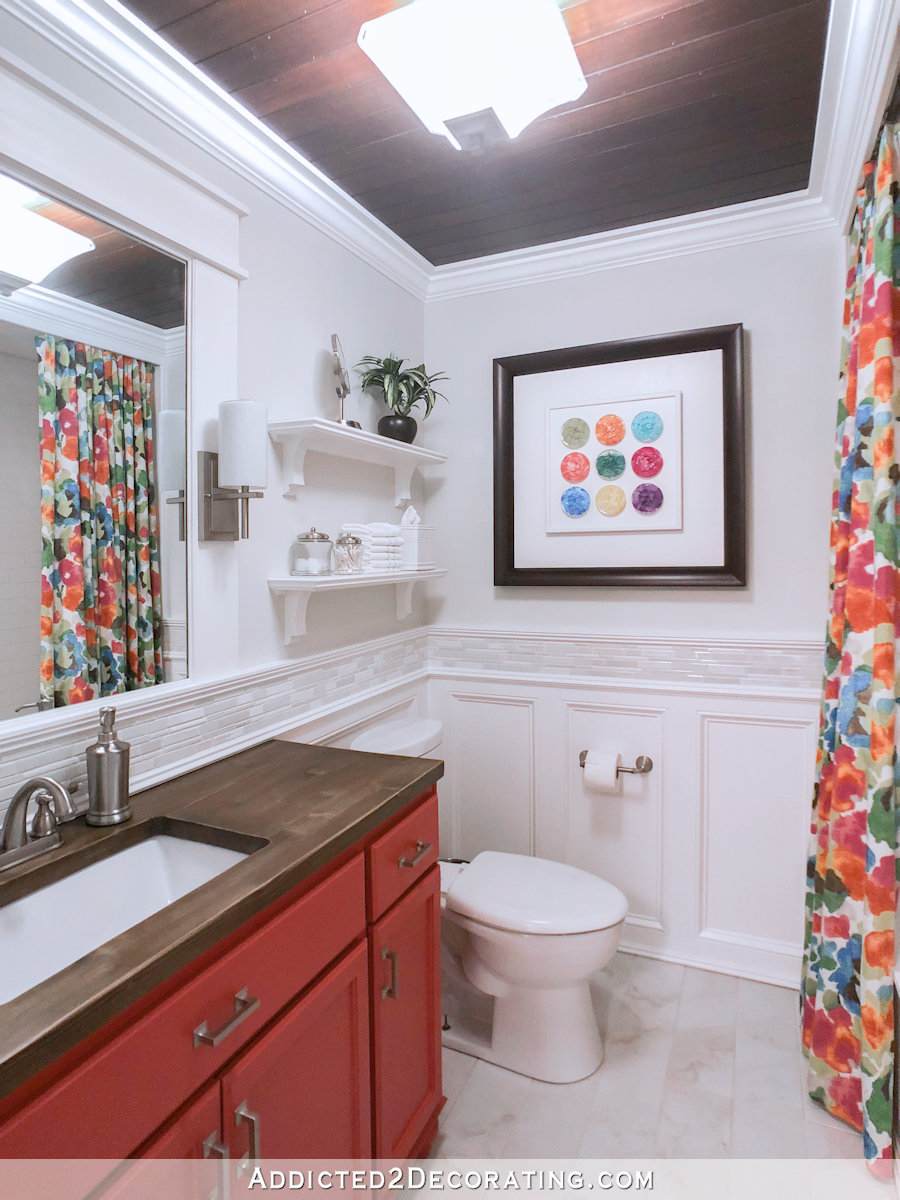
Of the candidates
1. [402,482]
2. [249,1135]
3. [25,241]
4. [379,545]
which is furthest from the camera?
[402,482]

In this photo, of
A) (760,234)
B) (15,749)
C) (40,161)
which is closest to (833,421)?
(760,234)

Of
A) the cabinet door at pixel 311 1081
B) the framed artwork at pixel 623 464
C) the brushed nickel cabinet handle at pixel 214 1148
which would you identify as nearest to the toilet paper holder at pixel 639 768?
the framed artwork at pixel 623 464

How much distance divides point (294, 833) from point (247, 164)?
61.9 inches

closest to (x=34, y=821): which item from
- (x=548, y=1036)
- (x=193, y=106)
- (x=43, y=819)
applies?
Result: (x=43, y=819)

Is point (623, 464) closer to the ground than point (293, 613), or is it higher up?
higher up

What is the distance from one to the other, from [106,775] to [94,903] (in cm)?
21

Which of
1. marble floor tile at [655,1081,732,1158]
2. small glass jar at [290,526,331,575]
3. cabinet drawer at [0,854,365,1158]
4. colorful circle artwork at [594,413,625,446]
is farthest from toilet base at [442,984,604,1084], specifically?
colorful circle artwork at [594,413,625,446]

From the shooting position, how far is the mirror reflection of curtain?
4.33ft

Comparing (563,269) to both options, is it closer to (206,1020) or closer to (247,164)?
(247,164)

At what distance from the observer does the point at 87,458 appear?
1383 millimetres

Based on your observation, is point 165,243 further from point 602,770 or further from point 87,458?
point 602,770

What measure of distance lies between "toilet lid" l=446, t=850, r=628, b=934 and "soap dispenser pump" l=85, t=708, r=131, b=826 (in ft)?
3.19

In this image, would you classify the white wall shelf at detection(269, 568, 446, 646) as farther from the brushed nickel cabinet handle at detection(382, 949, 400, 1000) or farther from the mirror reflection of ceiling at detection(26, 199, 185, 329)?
the brushed nickel cabinet handle at detection(382, 949, 400, 1000)

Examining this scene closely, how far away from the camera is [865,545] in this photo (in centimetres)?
162
